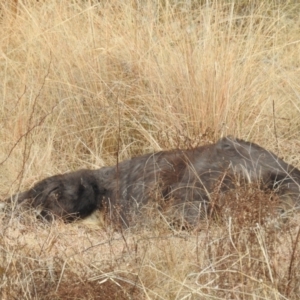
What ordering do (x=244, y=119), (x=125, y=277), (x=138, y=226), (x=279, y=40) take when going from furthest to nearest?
(x=279, y=40) → (x=244, y=119) → (x=138, y=226) → (x=125, y=277)

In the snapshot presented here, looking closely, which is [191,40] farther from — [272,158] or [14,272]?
[14,272]

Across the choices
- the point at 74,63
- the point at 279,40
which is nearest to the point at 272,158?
the point at 74,63

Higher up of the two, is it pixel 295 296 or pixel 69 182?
pixel 295 296

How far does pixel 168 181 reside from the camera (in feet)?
22.6

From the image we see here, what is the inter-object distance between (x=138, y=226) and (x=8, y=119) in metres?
2.95

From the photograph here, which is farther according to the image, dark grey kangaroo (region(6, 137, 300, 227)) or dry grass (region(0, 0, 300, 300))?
dry grass (region(0, 0, 300, 300))

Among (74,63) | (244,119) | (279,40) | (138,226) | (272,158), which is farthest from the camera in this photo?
(279,40)

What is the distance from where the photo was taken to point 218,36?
9031mm

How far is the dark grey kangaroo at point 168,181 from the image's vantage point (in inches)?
251

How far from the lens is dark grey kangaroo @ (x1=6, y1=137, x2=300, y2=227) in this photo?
638cm

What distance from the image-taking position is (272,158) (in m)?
6.75

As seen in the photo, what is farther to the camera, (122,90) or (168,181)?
(122,90)

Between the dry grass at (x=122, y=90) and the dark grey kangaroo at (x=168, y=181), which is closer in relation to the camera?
the dark grey kangaroo at (x=168, y=181)

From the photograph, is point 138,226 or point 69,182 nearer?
A: point 138,226
